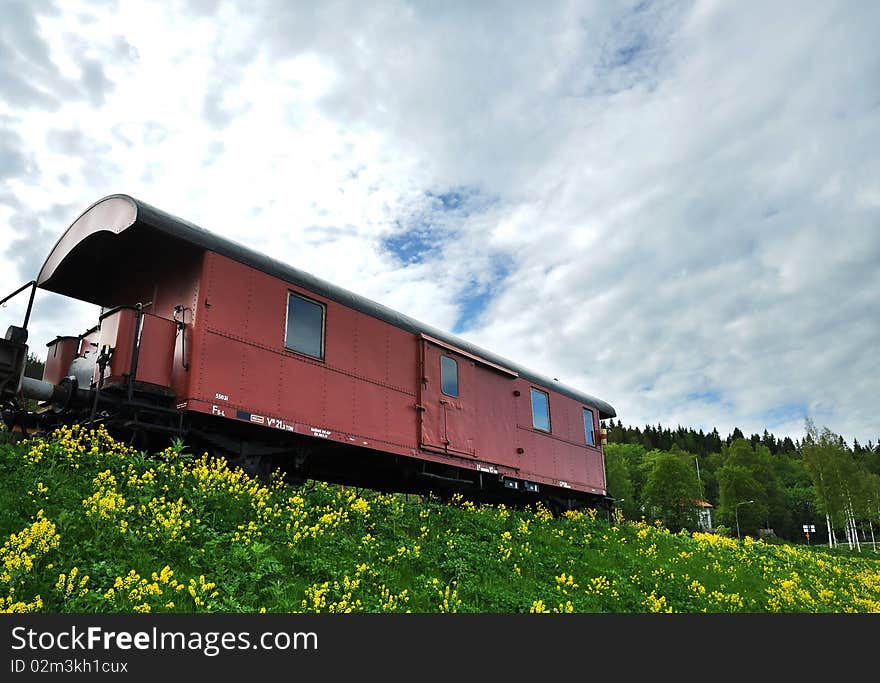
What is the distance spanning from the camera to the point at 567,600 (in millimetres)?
9055

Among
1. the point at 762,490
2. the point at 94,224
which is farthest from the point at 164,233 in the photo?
the point at 762,490

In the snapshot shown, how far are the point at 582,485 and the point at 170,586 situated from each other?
15.0 m

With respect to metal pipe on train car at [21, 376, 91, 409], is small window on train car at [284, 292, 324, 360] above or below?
above

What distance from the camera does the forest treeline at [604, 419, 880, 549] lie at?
201 ft

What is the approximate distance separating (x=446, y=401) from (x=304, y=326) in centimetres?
420

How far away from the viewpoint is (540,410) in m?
18.6

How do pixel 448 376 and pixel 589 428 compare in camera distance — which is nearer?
pixel 448 376

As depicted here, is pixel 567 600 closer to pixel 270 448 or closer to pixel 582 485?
pixel 270 448

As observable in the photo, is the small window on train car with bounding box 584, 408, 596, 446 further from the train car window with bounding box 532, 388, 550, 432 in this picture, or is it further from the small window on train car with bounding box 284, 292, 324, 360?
the small window on train car with bounding box 284, 292, 324, 360

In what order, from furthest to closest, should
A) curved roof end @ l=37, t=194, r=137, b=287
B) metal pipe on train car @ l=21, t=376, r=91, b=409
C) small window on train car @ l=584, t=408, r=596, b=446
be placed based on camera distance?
small window on train car @ l=584, t=408, r=596, b=446
curved roof end @ l=37, t=194, r=137, b=287
metal pipe on train car @ l=21, t=376, r=91, b=409

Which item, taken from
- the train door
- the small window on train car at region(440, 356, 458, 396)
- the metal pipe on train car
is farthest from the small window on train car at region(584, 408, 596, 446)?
the metal pipe on train car

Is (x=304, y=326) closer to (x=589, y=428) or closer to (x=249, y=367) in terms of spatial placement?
(x=249, y=367)

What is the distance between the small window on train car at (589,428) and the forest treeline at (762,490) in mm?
22248

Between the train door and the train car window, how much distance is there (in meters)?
2.88
